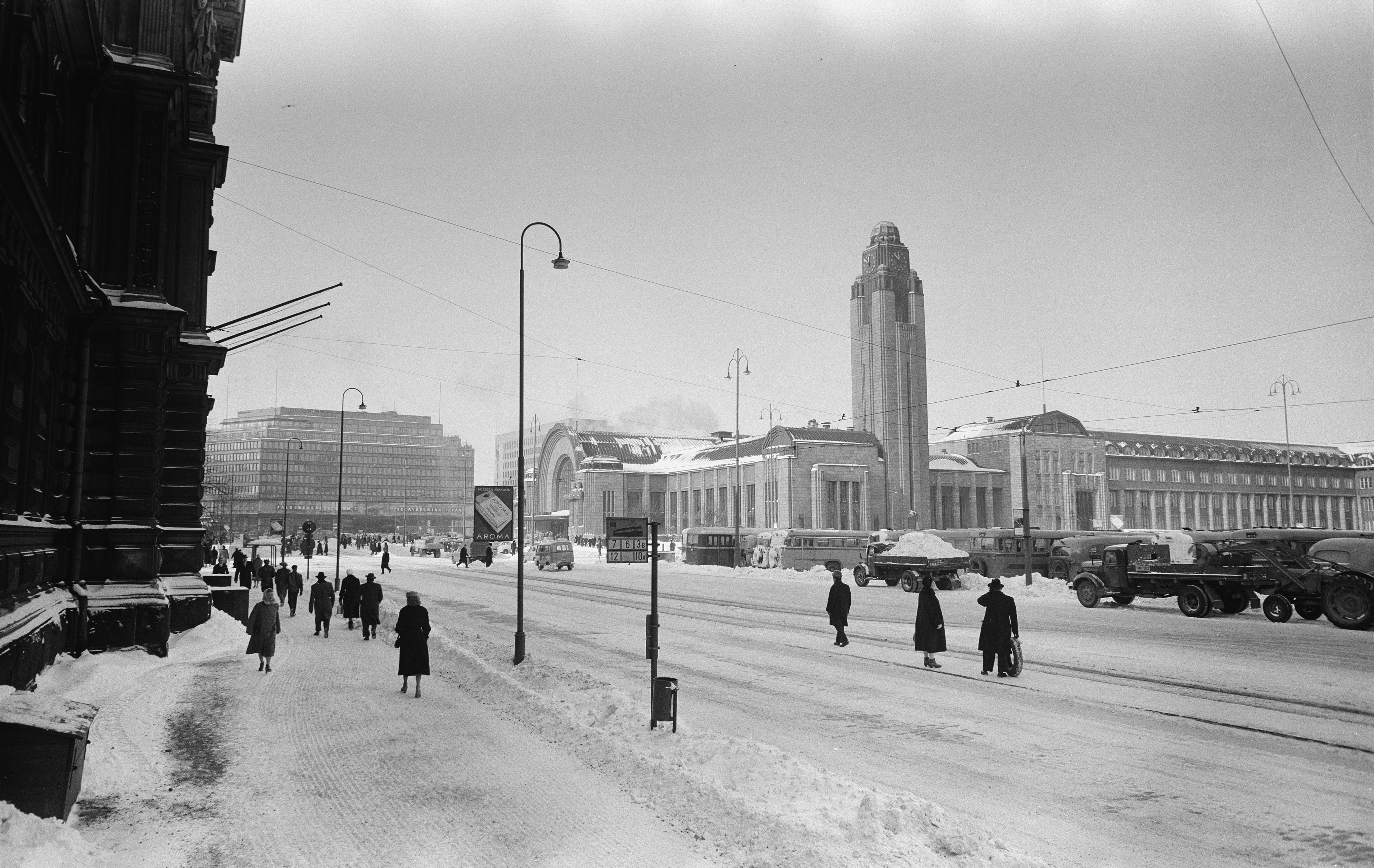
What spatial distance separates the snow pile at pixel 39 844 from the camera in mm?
6078

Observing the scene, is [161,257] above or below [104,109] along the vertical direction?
below

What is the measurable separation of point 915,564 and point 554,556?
29.3 m

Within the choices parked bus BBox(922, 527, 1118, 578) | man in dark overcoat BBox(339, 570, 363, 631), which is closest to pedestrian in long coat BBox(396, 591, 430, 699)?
man in dark overcoat BBox(339, 570, 363, 631)

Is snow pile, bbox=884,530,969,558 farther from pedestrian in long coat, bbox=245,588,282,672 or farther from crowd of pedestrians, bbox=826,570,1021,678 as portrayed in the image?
pedestrian in long coat, bbox=245,588,282,672

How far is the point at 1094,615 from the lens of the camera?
26703 mm

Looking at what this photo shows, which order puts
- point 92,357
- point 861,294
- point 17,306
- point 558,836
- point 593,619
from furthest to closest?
point 861,294 < point 593,619 < point 92,357 < point 17,306 < point 558,836

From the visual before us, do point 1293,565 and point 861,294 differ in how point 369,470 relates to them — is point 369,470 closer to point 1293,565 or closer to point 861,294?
point 861,294

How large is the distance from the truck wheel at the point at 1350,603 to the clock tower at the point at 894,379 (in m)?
69.7

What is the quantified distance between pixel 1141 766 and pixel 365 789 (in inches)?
312

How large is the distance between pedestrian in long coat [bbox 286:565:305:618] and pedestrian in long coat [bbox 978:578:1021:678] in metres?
21.6

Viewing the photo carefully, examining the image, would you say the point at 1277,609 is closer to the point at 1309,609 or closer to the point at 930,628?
the point at 1309,609

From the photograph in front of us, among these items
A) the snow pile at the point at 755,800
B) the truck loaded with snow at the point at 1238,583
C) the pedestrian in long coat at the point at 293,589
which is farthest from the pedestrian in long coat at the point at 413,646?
the truck loaded with snow at the point at 1238,583

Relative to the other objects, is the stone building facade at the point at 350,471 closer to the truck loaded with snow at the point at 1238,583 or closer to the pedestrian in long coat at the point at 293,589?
the pedestrian in long coat at the point at 293,589

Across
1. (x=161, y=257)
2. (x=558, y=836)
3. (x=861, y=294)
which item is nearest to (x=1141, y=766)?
(x=558, y=836)
